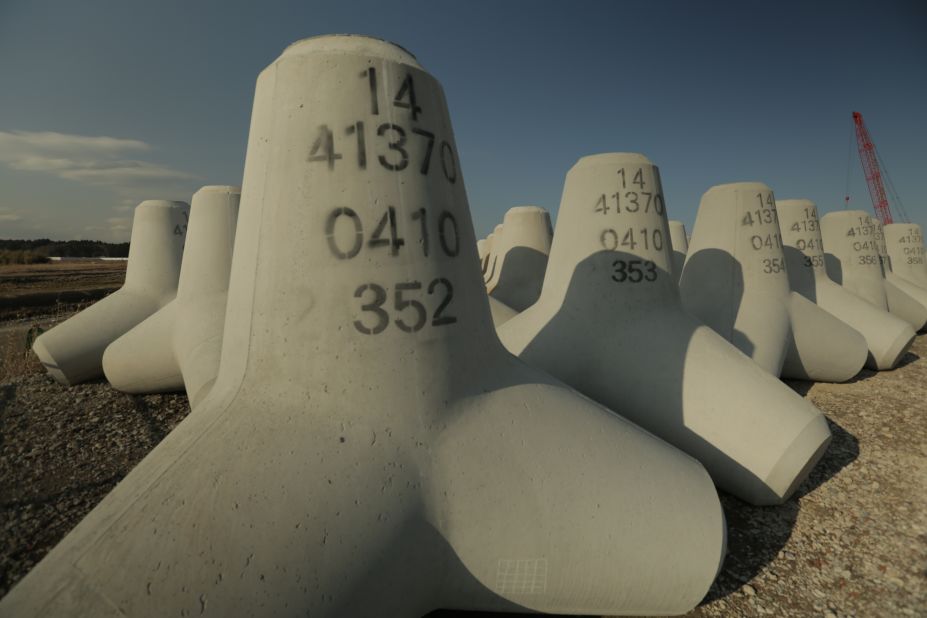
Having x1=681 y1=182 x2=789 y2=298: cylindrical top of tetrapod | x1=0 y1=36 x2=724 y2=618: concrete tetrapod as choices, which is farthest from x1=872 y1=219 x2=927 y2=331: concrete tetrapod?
x1=0 y1=36 x2=724 y2=618: concrete tetrapod

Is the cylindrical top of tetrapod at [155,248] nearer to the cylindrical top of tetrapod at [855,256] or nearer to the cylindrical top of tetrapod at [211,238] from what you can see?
the cylindrical top of tetrapod at [211,238]

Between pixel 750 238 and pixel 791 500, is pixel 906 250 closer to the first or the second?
pixel 750 238

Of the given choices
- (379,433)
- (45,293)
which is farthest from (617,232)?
(45,293)

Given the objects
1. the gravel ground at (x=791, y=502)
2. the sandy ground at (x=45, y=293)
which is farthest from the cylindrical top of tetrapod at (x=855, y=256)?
the sandy ground at (x=45, y=293)

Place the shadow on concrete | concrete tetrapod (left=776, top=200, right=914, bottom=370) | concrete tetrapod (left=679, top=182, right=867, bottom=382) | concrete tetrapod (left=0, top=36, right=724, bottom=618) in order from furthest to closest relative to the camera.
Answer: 1. concrete tetrapod (left=776, top=200, right=914, bottom=370)
2. concrete tetrapod (left=679, top=182, right=867, bottom=382)
3. the shadow on concrete
4. concrete tetrapod (left=0, top=36, right=724, bottom=618)

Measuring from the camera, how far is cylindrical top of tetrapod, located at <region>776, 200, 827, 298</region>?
7.57 meters

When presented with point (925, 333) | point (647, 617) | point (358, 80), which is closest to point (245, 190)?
point (358, 80)

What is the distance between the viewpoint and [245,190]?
231cm

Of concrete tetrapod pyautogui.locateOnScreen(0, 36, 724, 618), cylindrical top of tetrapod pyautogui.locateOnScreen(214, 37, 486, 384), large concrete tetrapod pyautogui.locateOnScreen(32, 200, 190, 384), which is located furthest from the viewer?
large concrete tetrapod pyautogui.locateOnScreen(32, 200, 190, 384)

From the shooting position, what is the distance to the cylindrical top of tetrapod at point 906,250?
12.7 m

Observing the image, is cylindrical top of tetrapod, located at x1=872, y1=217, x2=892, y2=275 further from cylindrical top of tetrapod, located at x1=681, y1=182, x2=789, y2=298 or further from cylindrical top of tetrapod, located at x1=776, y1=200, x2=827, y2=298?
cylindrical top of tetrapod, located at x1=681, y1=182, x2=789, y2=298

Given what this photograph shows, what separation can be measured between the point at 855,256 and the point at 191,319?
37.8ft

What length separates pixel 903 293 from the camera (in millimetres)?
10031

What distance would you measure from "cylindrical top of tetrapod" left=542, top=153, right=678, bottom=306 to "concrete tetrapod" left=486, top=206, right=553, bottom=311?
16.7ft
